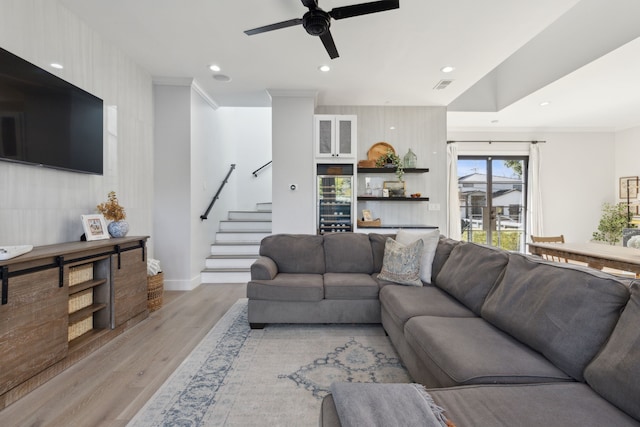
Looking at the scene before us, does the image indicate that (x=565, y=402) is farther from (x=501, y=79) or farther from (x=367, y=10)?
(x=501, y=79)

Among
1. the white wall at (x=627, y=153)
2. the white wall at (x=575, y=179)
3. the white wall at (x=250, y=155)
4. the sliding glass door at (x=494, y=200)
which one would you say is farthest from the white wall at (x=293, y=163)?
the white wall at (x=627, y=153)

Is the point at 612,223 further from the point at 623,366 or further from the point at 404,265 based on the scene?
the point at 623,366

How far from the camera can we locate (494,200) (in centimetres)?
619

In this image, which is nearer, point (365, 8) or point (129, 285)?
point (365, 8)

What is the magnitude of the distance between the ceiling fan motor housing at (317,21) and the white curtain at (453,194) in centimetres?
455

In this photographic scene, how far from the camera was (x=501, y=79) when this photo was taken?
16.2ft

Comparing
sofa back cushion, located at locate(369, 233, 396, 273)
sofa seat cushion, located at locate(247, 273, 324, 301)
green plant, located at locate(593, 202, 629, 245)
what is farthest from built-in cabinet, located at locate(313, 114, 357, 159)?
green plant, located at locate(593, 202, 629, 245)

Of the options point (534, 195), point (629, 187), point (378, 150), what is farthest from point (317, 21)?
point (629, 187)

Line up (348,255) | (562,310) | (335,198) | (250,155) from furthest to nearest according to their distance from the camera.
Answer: (250,155), (335,198), (348,255), (562,310)

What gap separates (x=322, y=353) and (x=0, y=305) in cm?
198

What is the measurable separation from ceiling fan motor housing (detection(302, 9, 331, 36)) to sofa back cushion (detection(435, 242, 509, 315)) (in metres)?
2.10

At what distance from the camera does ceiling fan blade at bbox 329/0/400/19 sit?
6.67 feet

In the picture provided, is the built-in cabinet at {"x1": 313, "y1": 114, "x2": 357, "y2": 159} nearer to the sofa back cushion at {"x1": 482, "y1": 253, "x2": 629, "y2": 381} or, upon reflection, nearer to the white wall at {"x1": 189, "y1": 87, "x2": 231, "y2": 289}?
the white wall at {"x1": 189, "y1": 87, "x2": 231, "y2": 289}

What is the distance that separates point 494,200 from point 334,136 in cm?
408
